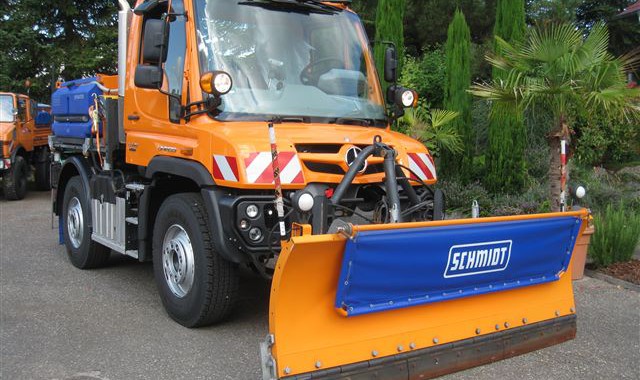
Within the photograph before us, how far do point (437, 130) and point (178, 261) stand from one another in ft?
20.8

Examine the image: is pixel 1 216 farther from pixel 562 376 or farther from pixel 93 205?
pixel 562 376

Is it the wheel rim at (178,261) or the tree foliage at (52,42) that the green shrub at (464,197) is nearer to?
the wheel rim at (178,261)

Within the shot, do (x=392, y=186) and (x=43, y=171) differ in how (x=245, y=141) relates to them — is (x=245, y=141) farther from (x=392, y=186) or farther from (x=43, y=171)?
(x=43, y=171)

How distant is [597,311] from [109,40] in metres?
16.8

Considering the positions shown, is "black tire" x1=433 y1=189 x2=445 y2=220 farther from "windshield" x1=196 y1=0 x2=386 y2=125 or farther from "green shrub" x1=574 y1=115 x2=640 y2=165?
"green shrub" x1=574 y1=115 x2=640 y2=165

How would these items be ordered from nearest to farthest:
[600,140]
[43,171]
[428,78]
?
1. [600,140]
2. [428,78]
3. [43,171]

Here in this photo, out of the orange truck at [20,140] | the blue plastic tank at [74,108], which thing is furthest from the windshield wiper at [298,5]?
the orange truck at [20,140]

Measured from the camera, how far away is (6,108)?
577 inches

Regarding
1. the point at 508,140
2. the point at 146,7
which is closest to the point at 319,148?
the point at 146,7

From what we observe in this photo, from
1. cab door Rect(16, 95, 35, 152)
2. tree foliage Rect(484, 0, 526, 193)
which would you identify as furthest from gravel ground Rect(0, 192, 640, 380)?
cab door Rect(16, 95, 35, 152)

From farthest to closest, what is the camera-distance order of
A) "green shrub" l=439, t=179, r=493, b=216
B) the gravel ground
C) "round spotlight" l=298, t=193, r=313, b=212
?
"green shrub" l=439, t=179, r=493, b=216
the gravel ground
"round spotlight" l=298, t=193, r=313, b=212

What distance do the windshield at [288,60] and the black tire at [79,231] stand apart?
3202 millimetres

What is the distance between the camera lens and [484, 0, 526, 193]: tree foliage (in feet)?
33.6

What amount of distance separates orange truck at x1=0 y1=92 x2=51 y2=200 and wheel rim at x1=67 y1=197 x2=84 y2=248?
766cm
